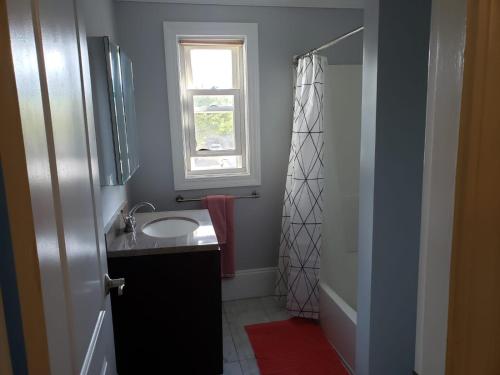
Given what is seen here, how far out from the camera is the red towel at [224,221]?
113 inches

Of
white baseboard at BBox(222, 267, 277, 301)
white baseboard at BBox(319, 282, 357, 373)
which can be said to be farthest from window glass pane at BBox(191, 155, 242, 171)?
white baseboard at BBox(319, 282, 357, 373)

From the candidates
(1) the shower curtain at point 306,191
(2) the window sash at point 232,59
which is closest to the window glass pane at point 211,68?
(2) the window sash at point 232,59

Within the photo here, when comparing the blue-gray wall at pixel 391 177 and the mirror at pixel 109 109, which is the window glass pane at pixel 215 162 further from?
the blue-gray wall at pixel 391 177

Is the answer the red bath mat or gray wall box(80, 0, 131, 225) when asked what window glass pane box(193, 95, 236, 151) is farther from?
the red bath mat

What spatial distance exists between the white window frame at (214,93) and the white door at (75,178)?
171cm

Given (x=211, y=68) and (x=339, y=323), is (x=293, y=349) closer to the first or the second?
(x=339, y=323)

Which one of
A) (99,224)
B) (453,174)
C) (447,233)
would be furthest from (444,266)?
(99,224)

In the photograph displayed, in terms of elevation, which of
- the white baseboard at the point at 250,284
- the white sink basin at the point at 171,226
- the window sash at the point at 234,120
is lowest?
the white baseboard at the point at 250,284

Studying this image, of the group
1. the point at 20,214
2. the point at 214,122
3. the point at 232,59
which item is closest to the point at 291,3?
the point at 232,59

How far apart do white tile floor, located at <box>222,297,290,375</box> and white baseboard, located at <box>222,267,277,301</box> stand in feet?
0.17

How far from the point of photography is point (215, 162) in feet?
10.1

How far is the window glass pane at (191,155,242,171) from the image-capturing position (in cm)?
304

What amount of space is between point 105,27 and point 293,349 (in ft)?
7.59

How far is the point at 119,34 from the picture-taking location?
2619 millimetres
